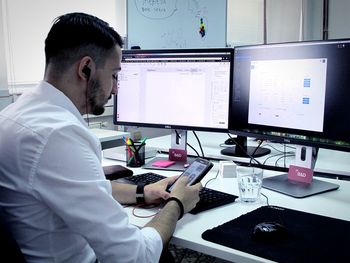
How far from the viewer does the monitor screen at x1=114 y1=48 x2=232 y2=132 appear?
170cm

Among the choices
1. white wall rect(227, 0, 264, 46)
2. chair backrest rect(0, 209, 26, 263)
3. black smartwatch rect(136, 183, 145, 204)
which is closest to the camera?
chair backrest rect(0, 209, 26, 263)

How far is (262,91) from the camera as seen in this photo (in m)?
1.55

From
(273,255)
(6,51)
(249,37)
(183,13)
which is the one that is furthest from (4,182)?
(249,37)

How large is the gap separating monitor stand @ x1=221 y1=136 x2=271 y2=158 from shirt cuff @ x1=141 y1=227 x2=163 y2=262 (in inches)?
37.9

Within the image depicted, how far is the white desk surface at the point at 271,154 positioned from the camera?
1717 millimetres

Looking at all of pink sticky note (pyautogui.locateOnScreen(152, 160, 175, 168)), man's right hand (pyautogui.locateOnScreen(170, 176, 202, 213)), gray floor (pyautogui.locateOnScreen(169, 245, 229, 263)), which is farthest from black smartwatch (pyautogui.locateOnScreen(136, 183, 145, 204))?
gray floor (pyautogui.locateOnScreen(169, 245, 229, 263))

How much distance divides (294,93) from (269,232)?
61cm

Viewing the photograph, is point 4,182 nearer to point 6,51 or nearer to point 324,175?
point 324,175

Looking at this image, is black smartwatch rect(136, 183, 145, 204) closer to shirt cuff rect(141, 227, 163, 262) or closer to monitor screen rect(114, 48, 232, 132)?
shirt cuff rect(141, 227, 163, 262)

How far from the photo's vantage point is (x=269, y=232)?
103cm

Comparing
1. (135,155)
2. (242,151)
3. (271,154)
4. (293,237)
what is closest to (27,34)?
(135,155)

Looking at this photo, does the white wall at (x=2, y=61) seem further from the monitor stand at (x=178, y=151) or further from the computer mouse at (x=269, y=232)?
the computer mouse at (x=269, y=232)

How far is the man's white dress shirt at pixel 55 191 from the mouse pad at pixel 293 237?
0.23 m

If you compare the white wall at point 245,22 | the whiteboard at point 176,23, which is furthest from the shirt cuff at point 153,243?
the white wall at point 245,22
